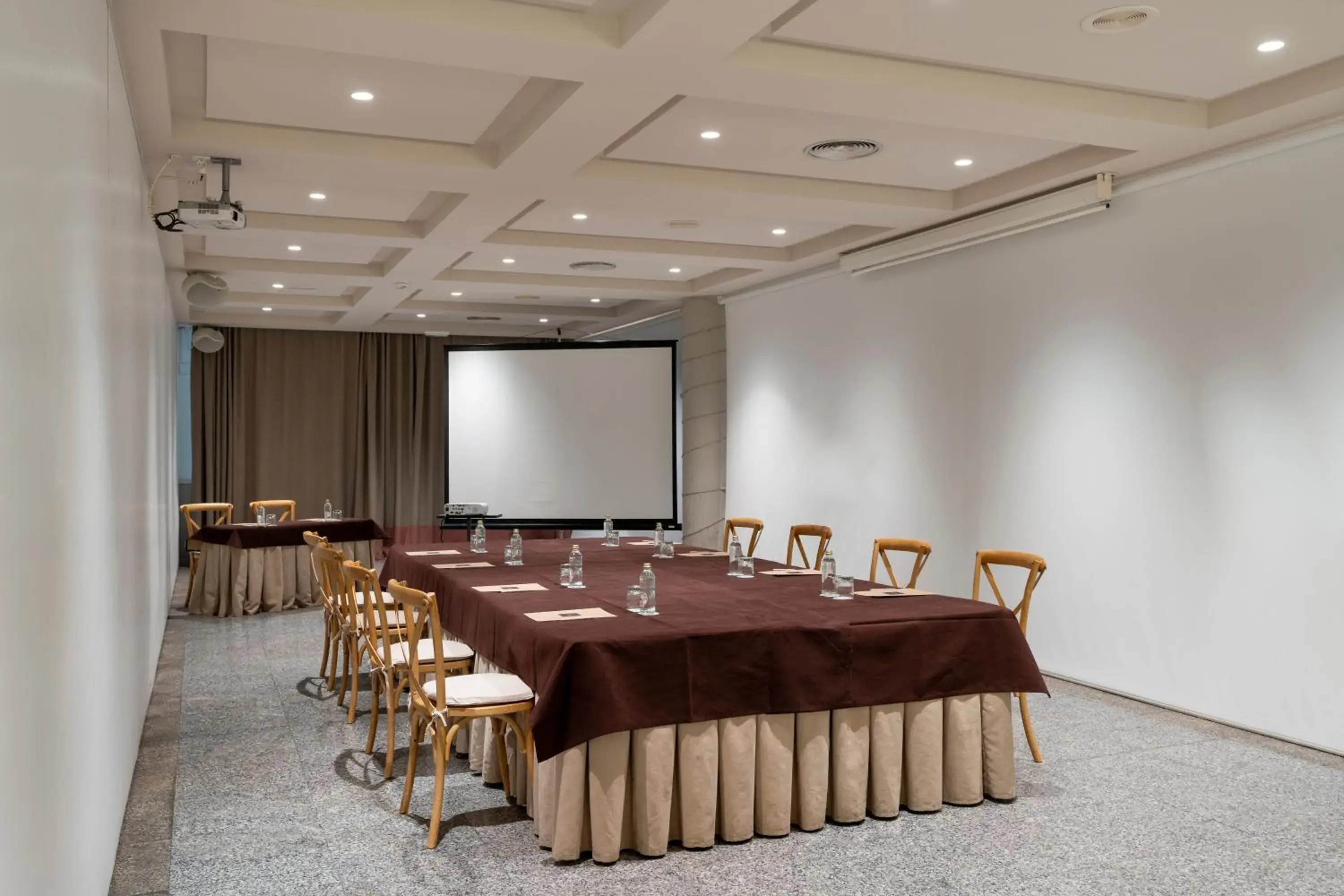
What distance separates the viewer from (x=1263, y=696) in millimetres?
5070

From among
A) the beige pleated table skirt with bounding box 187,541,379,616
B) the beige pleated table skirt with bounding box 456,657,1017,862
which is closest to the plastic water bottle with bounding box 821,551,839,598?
the beige pleated table skirt with bounding box 456,657,1017,862

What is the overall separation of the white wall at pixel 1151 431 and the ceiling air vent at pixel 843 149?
4.60 feet

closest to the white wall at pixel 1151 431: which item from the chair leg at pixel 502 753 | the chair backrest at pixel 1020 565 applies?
the chair backrest at pixel 1020 565

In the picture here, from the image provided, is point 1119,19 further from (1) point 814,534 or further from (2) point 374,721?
(2) point 374,721

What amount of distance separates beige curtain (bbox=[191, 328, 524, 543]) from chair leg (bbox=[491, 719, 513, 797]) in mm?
9731

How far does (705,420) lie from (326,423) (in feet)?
18.1

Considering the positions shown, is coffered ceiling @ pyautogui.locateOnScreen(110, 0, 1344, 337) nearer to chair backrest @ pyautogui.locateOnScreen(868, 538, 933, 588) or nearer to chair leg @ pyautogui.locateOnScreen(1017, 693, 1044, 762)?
chair backrest @ pyautogui.locateOnScreen(868, 538, 933, 588)

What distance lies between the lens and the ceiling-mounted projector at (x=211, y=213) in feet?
17.4

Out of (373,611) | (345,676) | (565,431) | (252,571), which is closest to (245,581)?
(252,571)

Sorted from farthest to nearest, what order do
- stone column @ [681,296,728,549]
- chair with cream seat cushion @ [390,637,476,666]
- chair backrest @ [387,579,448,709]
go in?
stone column @ [681,296,728,549]
chair with cream seat cushion @ [390,637,476,666]
chair backrest @ [387,579,448,709]

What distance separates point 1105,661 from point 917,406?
7.31ft

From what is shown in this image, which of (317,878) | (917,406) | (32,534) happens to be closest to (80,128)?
(32,534)

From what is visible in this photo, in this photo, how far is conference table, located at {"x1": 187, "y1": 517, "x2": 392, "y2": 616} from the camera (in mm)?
8680

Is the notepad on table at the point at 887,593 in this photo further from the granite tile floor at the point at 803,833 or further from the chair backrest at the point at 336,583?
the chair backrest at the point at 336,583
